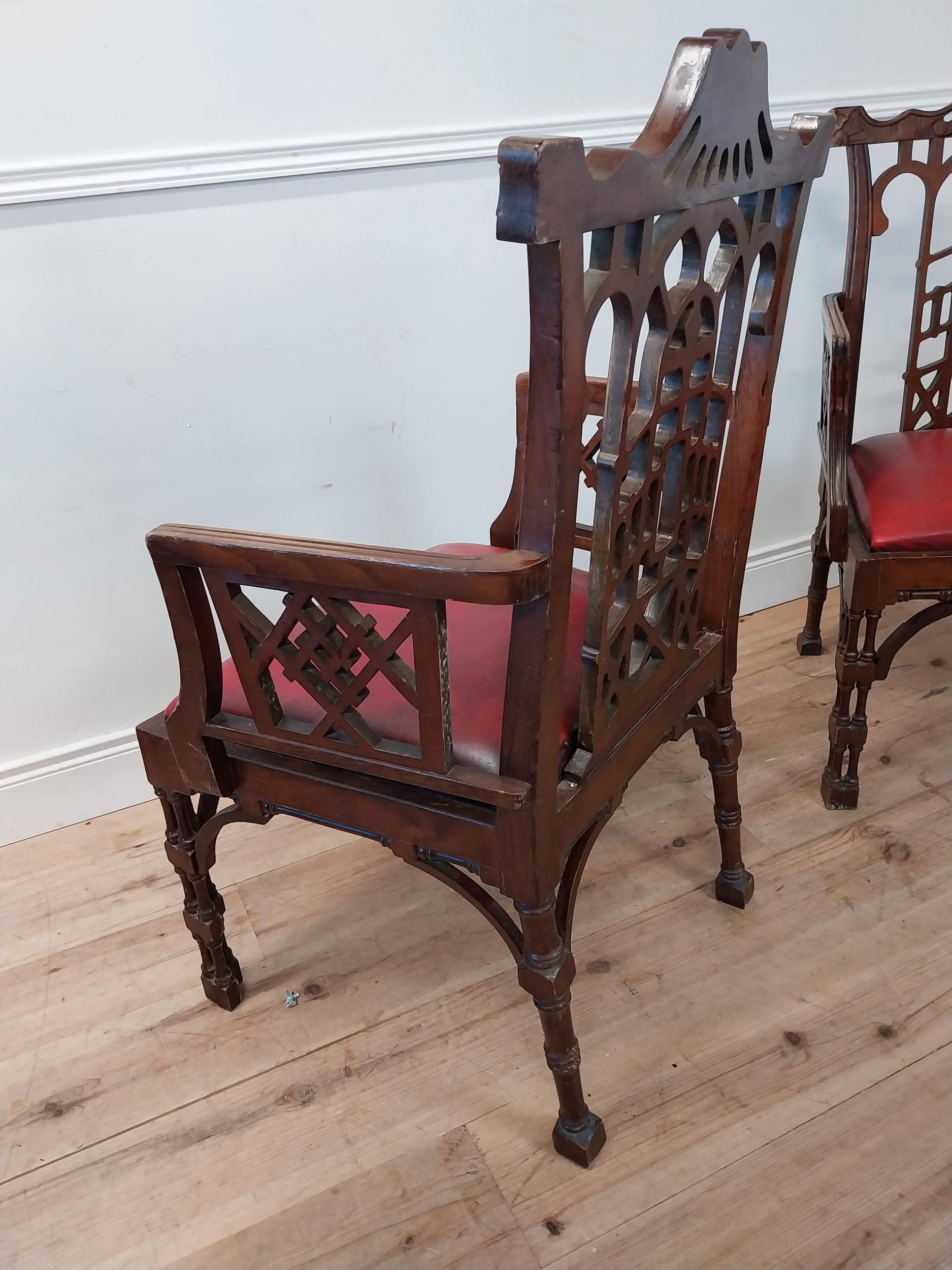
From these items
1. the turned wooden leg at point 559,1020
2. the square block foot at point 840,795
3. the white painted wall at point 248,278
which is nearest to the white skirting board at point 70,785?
the white painted wall at point 248,278

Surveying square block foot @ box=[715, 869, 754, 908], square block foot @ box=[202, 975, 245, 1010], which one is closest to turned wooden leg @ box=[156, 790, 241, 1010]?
square block foot @ box=[202, 975, 245, 1010]

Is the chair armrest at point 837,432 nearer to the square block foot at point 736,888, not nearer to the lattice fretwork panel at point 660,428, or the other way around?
the lattice fretwork panel at point 660,428

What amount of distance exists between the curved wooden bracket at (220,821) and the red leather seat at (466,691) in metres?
0.13

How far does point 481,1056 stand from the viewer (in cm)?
132

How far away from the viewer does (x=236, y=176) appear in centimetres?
150

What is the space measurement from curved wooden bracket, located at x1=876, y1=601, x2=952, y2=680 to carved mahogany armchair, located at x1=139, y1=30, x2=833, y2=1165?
46cm

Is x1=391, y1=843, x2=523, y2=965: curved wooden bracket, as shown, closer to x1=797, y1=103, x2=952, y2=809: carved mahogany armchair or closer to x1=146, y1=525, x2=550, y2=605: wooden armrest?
x1=146, y1=525, x2=550, y2=605: wooden armrest

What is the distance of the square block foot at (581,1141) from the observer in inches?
45.6

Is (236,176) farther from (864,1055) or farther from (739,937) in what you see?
(864,1055)

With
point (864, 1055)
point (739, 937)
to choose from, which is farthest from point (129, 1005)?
point (864, 1055)

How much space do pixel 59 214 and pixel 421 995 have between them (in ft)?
4.06

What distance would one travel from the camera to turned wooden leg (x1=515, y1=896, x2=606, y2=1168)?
105cm

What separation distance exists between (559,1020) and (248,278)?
1193 millimetres

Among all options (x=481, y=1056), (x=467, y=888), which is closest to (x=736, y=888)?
(x=481, y=1056)
